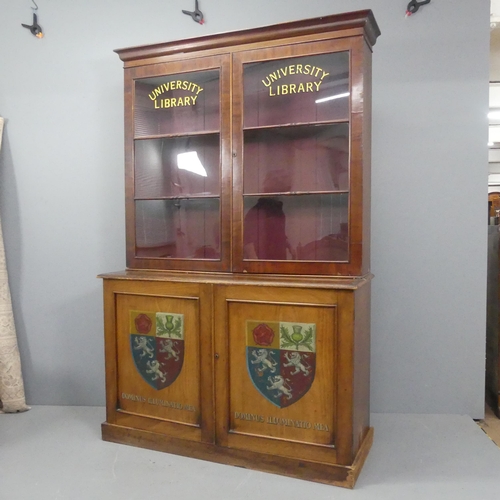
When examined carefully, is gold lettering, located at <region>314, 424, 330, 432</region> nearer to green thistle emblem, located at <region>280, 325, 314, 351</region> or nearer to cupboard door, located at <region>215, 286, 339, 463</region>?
cupboard door, located at <region>215, 286, 339, 463</region>

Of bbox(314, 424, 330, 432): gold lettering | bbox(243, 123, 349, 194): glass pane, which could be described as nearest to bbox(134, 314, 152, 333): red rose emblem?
bbox(243, 123, 349, 194): glass pane

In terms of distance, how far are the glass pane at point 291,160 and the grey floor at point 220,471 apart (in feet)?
4.30

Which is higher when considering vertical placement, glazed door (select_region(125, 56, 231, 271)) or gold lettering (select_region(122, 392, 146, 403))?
glazed door (select_region(125, 56, 231, 271))

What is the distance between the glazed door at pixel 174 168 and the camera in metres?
2.27

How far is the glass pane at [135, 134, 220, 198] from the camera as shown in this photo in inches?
91.8

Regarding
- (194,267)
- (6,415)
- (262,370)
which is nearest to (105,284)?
(194,267)

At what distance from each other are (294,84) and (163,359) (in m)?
1.47

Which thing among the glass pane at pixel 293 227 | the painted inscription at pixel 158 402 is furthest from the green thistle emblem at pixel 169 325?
the glass pane at pixel 293 227

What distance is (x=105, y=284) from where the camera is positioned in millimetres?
2305

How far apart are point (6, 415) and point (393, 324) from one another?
235 centimetres

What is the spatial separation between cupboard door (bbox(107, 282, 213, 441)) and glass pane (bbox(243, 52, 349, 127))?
3.04 ft

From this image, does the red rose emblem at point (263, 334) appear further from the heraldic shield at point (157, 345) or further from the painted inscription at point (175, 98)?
the painted inscription at point (175, 98)

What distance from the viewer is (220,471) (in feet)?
6.60

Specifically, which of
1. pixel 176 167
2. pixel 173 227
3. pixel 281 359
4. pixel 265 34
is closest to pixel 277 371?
pixel 281 359
